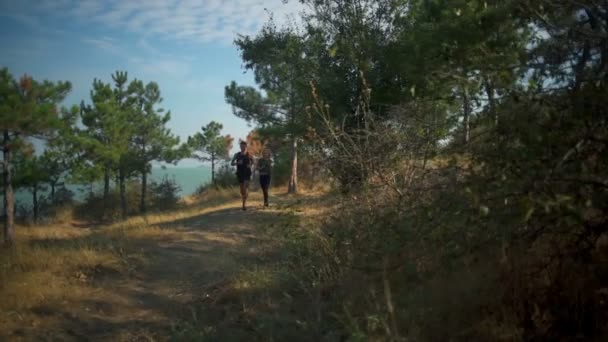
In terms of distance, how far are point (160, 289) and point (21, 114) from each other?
1543 centimetres

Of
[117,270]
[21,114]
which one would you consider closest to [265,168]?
[117,270]

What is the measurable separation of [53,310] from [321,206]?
3.79 m

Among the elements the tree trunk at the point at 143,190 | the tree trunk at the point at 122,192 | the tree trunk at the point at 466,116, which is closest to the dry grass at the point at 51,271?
the tree trunk at the point at 466,116

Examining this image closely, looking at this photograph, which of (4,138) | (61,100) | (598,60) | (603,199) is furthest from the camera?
(61,100)

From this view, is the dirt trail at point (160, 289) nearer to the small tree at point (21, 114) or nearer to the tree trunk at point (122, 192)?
the small tree at point (21, 114)

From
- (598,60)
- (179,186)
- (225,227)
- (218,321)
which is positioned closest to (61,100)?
(179,186)

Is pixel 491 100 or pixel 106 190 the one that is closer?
pixel 491 100

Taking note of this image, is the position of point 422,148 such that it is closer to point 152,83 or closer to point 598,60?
point 598,60

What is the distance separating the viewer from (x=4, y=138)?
1973cm

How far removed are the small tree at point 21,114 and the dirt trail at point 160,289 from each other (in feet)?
41.4

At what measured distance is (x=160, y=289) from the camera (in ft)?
21.8

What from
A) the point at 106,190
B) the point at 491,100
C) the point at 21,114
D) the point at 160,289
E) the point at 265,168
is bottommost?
the point at 160,289

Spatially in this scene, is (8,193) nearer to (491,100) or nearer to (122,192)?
(122,192)

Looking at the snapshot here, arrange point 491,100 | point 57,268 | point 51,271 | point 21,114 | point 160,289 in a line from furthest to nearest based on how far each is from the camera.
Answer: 1. point 21,114
2. point 57,268
3. point 51,271
4. point 160,289
5. point 491,100
